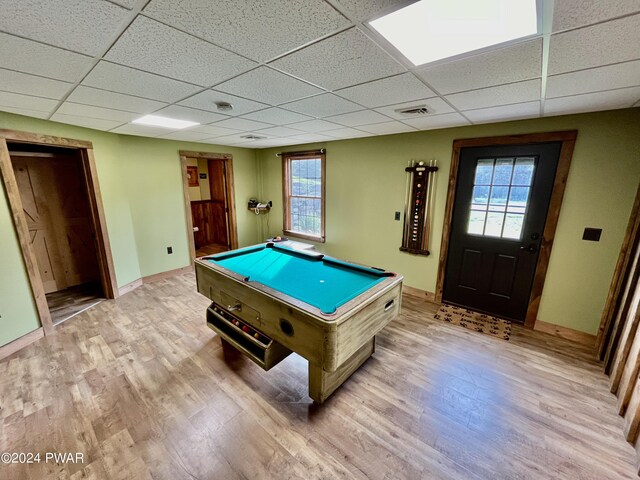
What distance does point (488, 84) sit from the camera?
5.55 ft

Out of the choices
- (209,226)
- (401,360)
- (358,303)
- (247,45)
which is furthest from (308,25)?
(209,226)

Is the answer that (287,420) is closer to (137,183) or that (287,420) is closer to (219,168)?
(137,183)

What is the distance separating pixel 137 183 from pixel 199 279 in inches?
87.8

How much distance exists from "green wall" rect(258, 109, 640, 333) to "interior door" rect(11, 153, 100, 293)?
3784mm

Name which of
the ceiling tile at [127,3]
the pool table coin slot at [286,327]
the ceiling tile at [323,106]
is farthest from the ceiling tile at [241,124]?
the pool table coin slot at [286,327]

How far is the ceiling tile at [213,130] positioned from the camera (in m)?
3.13

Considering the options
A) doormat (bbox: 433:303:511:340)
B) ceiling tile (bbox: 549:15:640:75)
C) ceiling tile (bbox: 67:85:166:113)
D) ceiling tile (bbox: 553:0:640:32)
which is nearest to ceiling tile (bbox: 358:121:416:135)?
ceiling tile (bbox: 549:15:640:75)

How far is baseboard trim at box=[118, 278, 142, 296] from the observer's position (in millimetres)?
3743

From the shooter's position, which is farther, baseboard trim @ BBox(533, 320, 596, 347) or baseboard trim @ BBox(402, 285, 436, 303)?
baseboard trim @ BBox(402, 285, 436, 303)

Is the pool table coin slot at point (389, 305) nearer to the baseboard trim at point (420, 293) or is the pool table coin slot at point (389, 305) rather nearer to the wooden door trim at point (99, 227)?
the baseboard trim at point (420, 293)

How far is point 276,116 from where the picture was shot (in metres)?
2.59

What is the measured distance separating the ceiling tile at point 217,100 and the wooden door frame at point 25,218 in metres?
1.86

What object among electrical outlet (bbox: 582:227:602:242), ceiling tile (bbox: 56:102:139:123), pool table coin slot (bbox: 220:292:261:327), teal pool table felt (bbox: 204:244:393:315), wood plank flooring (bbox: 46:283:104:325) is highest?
ceiling tile (bbox: 56:102:139:123)

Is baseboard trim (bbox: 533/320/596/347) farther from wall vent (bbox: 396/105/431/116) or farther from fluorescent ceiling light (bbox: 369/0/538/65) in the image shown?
fluorescent ceiling light (bbox: 369/0/538/65)
